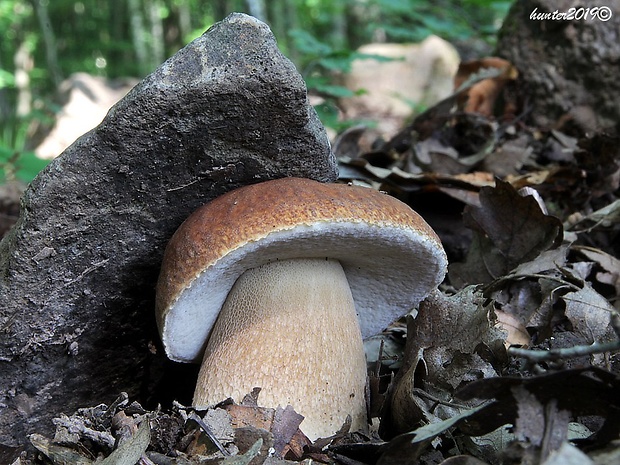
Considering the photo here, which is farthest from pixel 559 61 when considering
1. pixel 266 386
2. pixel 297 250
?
pixel 266 386

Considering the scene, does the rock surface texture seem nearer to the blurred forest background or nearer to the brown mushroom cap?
the brown mushroom cap

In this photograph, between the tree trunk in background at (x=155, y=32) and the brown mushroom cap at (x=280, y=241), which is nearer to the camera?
the brown mushroom cap at (x=280, y=241)

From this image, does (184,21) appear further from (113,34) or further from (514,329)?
(514,329)

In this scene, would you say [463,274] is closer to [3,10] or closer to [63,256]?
[63,256]

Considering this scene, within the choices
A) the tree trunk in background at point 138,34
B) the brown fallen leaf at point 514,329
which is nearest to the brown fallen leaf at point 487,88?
the brown fallen leaf at point 514,329

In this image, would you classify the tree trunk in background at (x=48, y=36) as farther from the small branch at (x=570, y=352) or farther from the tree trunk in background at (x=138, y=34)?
the small branch at (x=570, y=352)

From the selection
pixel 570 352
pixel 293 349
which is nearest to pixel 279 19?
pixel 293 349

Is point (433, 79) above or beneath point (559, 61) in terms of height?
beneath
